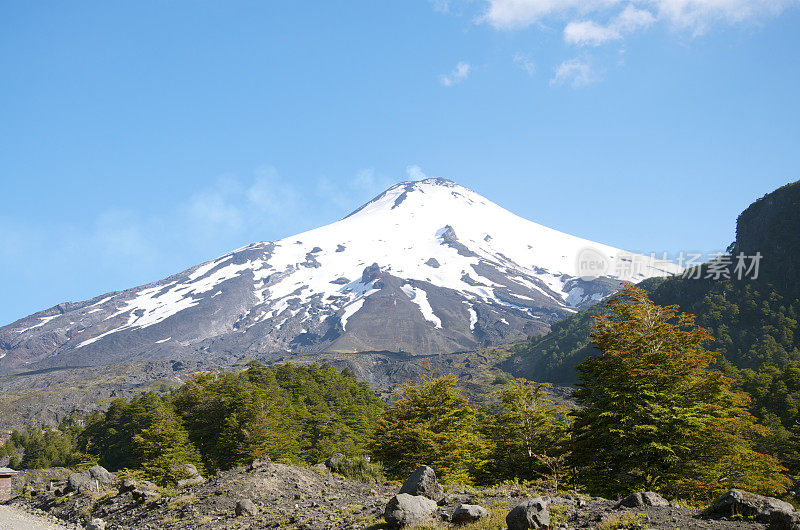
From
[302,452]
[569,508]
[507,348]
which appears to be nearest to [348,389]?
[302,452]

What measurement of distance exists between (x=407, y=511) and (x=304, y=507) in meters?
5.21

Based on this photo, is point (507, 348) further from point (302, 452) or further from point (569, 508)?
point (569, 508)

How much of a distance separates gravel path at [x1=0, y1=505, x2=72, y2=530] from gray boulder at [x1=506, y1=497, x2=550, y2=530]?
65.7 ft

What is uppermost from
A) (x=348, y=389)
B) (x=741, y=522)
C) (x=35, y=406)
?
(x=741, y=522)

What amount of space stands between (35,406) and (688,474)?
144 m

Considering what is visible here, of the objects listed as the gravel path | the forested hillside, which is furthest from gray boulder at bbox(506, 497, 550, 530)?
the forested hillside

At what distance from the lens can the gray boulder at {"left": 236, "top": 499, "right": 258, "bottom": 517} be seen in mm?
15086

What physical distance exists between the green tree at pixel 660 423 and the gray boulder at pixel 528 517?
27.2ft

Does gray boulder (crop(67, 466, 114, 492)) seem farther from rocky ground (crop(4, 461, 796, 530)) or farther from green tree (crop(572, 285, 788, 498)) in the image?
green tree (crop(572, 285, 788, 498))

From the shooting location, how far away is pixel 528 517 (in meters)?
9.86

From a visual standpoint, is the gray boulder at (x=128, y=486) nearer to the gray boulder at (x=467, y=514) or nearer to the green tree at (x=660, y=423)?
the gray boulder at (x=467, y=514)

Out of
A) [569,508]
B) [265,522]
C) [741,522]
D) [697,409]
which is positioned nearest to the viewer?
[741,522]

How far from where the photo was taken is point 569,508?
1133cm

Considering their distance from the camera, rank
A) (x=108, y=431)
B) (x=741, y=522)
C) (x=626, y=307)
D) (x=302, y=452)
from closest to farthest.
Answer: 1. (x=741, y=522)
2. (x=626, y=307)
3. (x=302, y=452)
4. (x=108, y=431)
